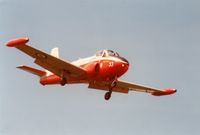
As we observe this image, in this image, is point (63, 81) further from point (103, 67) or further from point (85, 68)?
point (103, 67)

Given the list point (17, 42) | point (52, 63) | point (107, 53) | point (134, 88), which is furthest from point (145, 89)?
point (17, 42)

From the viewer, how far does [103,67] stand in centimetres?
4141

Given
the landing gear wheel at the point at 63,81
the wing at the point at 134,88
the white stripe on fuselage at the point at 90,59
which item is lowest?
the landing gear wheel at the point at 63,81

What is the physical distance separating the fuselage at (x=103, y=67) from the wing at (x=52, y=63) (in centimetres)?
48

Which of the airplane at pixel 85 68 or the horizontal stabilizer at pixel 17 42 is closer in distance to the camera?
the horizontal stabilizer at pixel 17 42

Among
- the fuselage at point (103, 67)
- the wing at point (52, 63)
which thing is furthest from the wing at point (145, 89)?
the wing at point (52, 63)

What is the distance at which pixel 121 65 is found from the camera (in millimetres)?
40844

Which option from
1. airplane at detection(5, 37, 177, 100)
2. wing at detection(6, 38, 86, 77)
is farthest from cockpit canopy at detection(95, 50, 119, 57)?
wing at detection(6, 38, 86, 77)

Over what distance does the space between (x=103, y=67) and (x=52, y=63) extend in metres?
3.95

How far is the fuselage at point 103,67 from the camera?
134 feet

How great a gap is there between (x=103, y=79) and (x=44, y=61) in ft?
15.2

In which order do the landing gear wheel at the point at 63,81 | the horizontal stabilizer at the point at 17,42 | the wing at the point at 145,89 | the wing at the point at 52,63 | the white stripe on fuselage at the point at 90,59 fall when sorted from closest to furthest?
the horizontal stabilizer at the point at 17,42 → the wing at the point at 52,63 → the white stripe on fuselage at the point at 90,59 → the landing gear wheel at the point at 63,81 → the wing at the point at 145,89

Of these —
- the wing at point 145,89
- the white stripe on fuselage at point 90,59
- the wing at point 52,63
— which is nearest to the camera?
the wing at point 52,63

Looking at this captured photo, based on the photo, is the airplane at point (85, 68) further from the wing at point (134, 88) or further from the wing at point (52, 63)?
the wing at point (134, 88)
